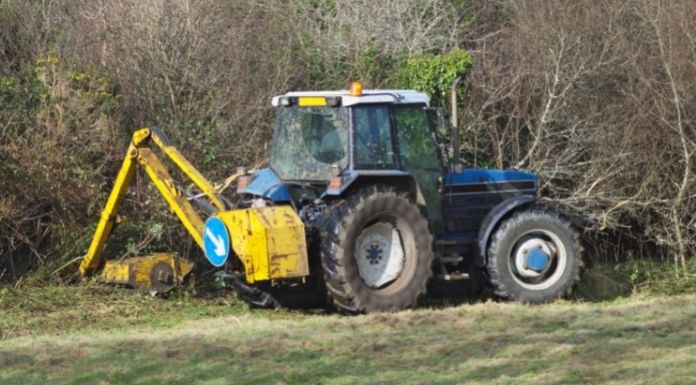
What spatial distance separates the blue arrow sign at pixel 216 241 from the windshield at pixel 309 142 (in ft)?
4.20

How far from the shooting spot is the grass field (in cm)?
1002

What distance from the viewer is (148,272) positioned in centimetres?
1445

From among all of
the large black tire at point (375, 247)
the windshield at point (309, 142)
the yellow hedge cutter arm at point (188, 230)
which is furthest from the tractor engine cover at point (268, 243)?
the windshield at point (309, 142)

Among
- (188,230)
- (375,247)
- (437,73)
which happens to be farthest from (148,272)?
(437,73)

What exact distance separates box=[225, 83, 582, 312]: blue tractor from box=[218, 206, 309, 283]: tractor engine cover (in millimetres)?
391

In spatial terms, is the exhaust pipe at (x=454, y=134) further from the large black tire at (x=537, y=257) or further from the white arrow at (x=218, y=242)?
the white arrow at (x=218, y=242)

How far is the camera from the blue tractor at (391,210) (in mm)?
13453

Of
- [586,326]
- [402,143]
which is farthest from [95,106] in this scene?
[586,326]

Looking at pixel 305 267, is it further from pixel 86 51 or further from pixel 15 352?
pixel 86 51

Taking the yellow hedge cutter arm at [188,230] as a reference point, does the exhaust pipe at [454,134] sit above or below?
above

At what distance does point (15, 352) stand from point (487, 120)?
341 inches

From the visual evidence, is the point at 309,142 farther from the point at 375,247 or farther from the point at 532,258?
the point at 532,258

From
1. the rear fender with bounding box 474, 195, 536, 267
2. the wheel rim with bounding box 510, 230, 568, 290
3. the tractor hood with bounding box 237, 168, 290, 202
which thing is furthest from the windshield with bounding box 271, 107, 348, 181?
the wheel rim with bounding box 510, 230, 568, 290

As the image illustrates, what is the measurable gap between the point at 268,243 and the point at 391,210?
1.38 metres
